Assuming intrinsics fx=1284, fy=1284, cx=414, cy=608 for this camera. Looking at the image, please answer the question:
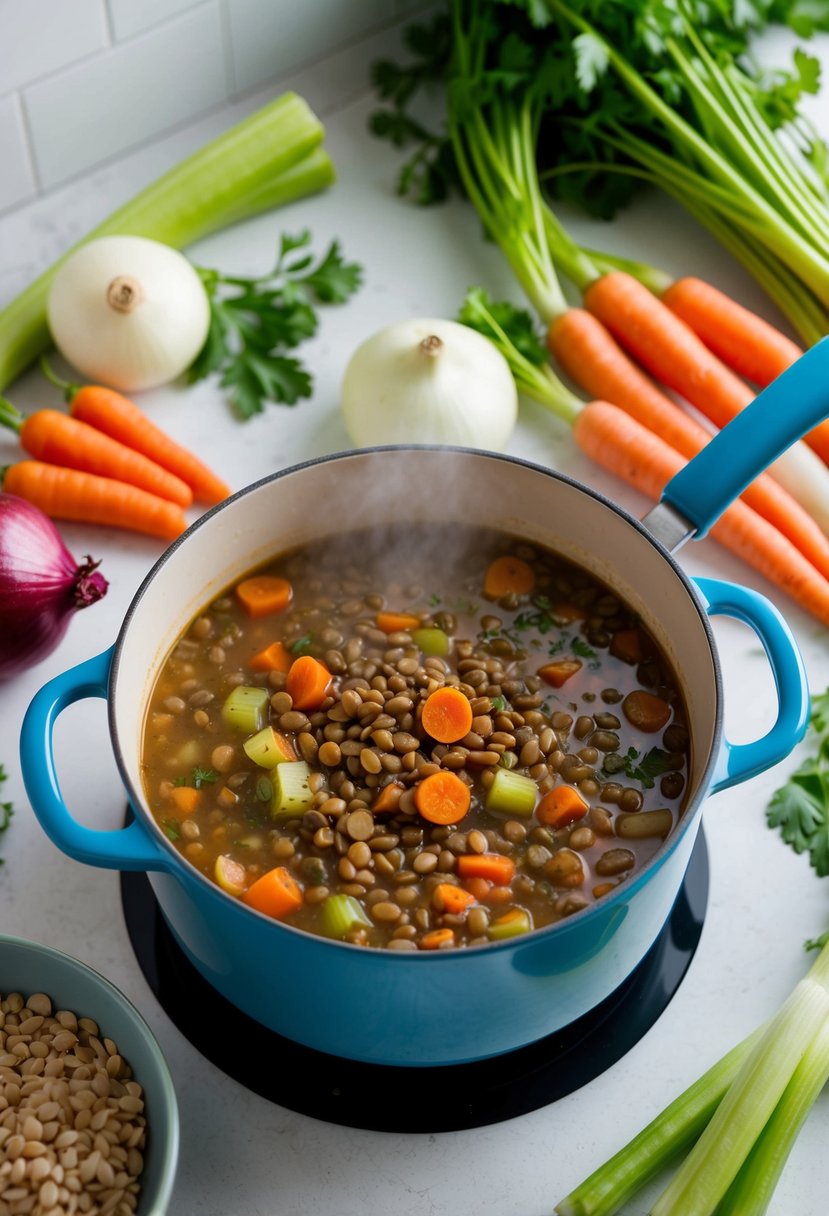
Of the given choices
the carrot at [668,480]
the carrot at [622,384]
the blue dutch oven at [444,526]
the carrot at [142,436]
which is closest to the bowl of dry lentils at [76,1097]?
the blue dutch oven at [444,526]

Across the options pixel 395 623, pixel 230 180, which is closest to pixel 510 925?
pixel 395 623

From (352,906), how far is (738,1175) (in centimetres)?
55

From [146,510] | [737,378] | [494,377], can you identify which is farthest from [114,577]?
[737,378]

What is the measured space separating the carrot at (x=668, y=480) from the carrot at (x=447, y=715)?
2.25 ft

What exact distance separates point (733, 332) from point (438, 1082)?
1503 millimetres

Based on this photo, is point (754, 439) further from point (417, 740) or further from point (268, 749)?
point (268, 749)

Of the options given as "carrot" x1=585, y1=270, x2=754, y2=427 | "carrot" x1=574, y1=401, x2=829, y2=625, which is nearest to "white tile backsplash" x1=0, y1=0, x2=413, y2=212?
"carrot" x1=585, y1=270, x2=754, y2=427

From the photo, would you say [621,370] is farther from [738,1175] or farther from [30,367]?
[738,1175]

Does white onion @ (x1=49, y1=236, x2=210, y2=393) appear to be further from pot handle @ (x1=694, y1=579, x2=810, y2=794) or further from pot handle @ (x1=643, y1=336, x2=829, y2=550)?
pot handle @ (x1=694, y1=579, x2=810, y2=794)

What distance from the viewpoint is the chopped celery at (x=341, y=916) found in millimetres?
1558

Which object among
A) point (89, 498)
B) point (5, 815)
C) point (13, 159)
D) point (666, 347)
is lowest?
point (5, 815)

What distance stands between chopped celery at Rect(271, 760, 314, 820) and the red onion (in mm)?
479

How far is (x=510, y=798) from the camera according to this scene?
167 cm

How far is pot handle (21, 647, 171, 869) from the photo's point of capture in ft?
4.60
